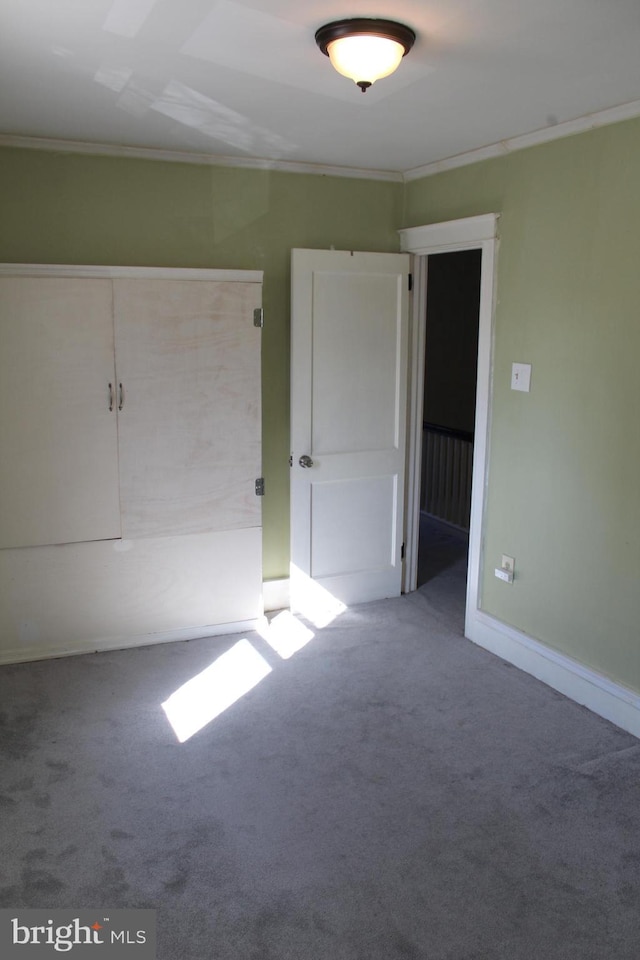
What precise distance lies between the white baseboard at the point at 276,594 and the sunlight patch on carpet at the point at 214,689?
445mm

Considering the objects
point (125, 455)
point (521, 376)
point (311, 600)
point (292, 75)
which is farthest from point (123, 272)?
point (311, 600)

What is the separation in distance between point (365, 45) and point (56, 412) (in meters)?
2.14

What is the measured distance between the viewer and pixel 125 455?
379 centimetres

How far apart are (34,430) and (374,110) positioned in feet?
6.61

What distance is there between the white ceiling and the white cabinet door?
0.74 meters

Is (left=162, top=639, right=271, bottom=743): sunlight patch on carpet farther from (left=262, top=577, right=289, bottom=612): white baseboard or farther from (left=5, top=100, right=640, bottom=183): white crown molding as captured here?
(left=5, top=100, right=640, bottom=183): white crown molding

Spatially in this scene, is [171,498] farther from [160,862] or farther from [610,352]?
[610,352]

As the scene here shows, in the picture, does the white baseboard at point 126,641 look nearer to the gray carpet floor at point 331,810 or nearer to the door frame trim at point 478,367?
the gray carpet floor at point 331,810

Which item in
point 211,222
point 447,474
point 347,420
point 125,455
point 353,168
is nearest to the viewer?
point 125,455

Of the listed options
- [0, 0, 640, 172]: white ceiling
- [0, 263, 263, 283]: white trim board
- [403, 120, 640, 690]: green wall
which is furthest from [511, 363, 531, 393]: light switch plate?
[0, 263, 263, 283]: white trim board

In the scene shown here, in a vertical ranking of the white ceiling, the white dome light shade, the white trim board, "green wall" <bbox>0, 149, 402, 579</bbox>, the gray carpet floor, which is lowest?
the gray carpet floor

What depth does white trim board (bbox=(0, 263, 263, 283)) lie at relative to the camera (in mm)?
3494

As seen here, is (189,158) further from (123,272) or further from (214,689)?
(214,689)

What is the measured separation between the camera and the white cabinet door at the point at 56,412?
3.53 m
